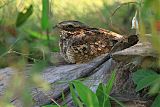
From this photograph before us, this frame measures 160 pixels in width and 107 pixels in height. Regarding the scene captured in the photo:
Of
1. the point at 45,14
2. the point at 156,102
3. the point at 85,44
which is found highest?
the point at 45,14

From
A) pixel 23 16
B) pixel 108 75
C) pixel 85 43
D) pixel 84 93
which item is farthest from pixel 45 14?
Answer: pixel 85 43

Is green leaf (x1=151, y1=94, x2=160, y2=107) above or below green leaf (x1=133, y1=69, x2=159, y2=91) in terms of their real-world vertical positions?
below

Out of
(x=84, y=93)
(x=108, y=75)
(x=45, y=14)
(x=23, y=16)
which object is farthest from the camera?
(x=108, y=75)

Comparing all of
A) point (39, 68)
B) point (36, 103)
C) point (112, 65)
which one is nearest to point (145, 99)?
point (112, 65)

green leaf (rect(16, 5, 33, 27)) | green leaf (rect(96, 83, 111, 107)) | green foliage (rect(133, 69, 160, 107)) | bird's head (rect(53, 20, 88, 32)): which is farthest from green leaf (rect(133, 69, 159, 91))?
bird's head (rect(53, 20, 88, 32))

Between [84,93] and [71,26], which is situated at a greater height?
[71,26]

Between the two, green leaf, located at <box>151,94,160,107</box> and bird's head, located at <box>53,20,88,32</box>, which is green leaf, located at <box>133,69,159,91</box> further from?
bird's head, located at <box>53,20,88,32</box>

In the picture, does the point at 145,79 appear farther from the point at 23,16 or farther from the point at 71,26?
the point at 71,26
